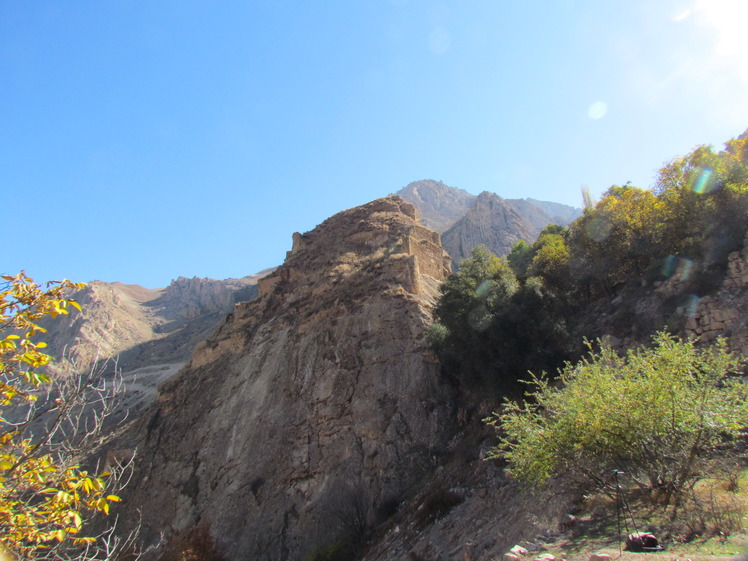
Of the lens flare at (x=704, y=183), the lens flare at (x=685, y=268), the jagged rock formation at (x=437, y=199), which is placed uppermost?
the jagged rock formation at (x=437, y=199)

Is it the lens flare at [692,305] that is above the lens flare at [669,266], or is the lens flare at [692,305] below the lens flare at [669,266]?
below

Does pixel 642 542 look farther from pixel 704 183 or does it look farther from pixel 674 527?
pixel 704 183

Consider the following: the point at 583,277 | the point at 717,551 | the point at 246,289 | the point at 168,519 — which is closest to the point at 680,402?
the point at 717,551

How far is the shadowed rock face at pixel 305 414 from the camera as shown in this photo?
19766 millimetres

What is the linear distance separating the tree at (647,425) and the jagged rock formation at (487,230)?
2569 inches

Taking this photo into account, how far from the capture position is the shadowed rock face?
1977 centimetres

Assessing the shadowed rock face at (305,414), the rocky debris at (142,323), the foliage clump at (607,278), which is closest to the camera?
the foliage clump at (607,278)

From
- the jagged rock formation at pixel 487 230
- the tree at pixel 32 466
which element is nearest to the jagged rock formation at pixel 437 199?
the jagged rock formation at pixel 487 230

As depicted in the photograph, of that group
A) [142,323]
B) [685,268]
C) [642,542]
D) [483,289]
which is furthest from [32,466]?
[142,323]

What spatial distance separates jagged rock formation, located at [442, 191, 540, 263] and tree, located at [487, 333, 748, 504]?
65242 mm

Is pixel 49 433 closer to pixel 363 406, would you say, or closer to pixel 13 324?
pixel 13 324

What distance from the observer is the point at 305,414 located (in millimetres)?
23625

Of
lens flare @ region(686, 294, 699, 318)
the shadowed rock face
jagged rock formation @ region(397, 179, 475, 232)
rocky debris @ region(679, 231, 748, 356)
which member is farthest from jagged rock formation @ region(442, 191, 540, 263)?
rocky debris @ region(679, 231, 748, 356)

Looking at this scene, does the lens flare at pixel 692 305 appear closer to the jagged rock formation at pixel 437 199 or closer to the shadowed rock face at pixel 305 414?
the shadowed rock face at pixel 305 414
